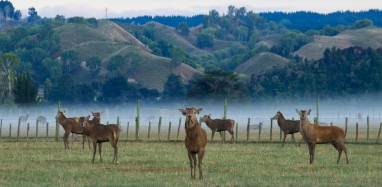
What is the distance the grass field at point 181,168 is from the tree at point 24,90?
7226cm

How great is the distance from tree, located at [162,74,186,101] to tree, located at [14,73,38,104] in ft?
170

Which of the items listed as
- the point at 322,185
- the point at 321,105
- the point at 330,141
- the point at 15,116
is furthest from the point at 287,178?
the point at 321,105

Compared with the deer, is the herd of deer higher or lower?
higher

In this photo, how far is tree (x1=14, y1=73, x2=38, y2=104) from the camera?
4530 inches

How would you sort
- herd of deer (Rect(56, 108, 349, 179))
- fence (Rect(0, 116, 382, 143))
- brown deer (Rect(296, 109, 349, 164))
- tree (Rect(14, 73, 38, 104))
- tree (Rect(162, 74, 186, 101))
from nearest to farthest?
herd of deer (Rect(56, 108, 349, 179)), brown deer (Rect(296, 109, 349, 164)), fence (Rect(0, 116, 382, 143)), tree (Rect(14, 73, 38, 104)), tree (Rect(162, 74, 186, 101))

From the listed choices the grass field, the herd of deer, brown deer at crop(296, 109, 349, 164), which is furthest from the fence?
brown deer at crop(296, 109, 349, 164)

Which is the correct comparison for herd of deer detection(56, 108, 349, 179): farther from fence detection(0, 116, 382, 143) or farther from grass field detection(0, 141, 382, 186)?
fence detection(0, 116, 382, 143)

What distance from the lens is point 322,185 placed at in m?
26.1

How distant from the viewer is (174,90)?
175000mm

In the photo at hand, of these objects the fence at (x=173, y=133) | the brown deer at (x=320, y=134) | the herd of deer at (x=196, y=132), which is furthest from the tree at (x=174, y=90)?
the brown deer at (x=320, y=134)

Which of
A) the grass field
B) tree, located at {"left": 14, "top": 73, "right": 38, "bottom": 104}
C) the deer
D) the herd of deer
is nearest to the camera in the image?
the grass field

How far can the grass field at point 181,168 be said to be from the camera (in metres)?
27.1

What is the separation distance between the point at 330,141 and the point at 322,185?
950 cm

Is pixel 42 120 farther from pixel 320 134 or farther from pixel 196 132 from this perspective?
pixel 196 132
